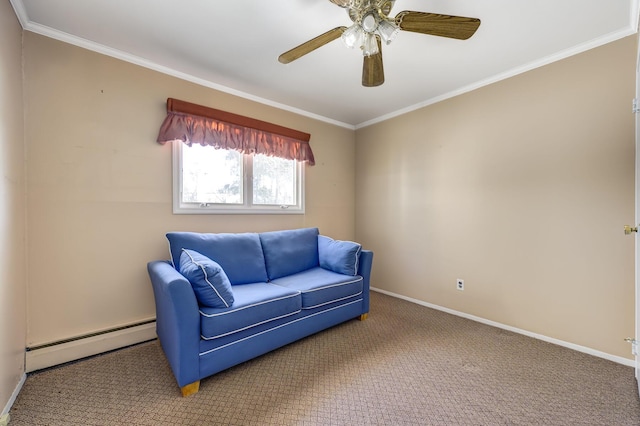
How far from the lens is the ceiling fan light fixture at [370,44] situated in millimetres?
1545

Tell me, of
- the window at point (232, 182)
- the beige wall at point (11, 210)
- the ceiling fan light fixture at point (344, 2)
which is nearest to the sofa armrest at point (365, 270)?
the window at point (232, 182)

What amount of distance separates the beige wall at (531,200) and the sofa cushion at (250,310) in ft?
6.04

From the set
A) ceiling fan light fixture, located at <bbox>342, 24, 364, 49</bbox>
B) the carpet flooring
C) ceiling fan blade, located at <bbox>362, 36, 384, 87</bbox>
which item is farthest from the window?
ceiling fan light fixture, located at <bbox>342, 24, 364, 49</bbox>

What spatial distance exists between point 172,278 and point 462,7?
2.49 meters

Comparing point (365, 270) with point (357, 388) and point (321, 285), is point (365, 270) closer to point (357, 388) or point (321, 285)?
point (321, 285)

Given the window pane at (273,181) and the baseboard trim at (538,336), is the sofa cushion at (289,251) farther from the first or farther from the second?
the baseboard trim at (538,336)

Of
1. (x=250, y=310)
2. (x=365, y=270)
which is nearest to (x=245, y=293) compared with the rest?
(x=250, y=310)

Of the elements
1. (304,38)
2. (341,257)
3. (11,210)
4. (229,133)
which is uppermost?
(304,38)

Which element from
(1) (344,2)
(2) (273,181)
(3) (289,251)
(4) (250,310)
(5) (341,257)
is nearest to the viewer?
(1) (344,2)

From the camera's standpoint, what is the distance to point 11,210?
1.62 m

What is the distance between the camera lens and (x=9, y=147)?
1.59 meters

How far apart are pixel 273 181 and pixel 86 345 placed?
2.20m

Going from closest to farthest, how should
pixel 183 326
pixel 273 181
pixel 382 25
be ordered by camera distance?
pixel 382 25 < pixel 183 326 < pixel 273 181

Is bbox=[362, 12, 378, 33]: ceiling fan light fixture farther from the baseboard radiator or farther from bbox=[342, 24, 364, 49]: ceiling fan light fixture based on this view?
the baseboard radiator
